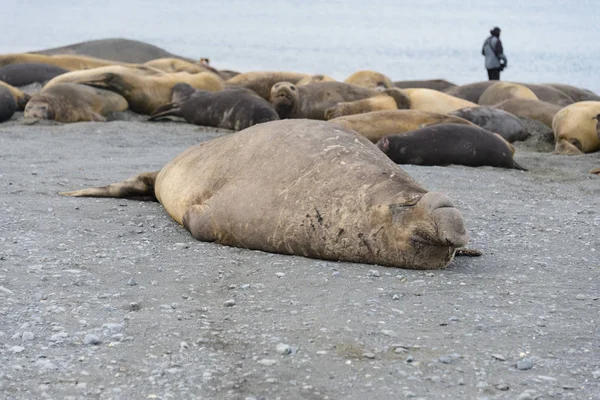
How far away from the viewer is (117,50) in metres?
24.1

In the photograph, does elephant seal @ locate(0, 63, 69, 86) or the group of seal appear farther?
elephant seal @ locate(0, 63, 69, 86)

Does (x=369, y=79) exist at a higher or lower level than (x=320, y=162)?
lower

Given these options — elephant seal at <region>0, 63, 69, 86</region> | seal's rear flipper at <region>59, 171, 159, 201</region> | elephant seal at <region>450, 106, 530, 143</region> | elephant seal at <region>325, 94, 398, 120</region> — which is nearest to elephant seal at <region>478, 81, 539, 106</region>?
elephant seal at <region>450, 106, 530, 143</region>

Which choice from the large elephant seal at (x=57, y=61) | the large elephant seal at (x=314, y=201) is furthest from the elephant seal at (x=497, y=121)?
the large elephant seal at (x=57, y=61)

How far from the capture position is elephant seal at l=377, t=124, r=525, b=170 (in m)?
7.90

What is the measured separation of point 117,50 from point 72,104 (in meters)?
13.4

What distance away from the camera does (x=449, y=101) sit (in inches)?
460

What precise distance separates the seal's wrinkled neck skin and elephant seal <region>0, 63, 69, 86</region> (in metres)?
4.40

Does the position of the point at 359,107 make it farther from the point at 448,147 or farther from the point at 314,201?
the point at 314,201

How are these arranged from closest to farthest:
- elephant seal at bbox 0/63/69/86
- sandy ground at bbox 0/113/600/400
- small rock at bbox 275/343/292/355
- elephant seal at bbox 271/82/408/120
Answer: sandy ground at bbox 0/113/600/400
small rock at bbox 275/343/292/355
elephant seal at bbox 271/82/408/120
elephant seal at bbox 0/63/69/86

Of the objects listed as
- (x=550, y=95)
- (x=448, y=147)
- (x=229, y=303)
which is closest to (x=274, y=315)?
(x=229, y=303)

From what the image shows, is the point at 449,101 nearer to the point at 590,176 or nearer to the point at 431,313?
the point at 590,176

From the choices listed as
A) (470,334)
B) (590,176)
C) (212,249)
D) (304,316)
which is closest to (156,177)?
(212,249)

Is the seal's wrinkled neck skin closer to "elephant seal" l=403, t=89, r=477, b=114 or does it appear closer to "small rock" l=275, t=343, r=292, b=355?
"elephant seal" l=403, t=89, r=477, b=114
